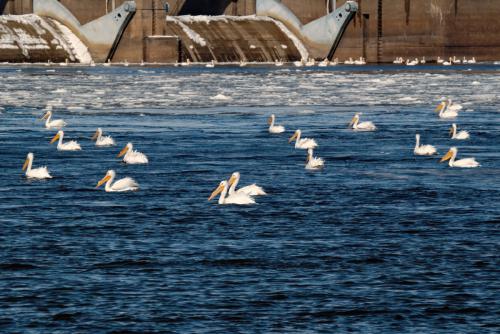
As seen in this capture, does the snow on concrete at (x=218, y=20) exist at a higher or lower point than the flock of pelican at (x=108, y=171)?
higher

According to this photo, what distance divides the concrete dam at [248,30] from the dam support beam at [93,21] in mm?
95

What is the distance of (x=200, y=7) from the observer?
129 metres

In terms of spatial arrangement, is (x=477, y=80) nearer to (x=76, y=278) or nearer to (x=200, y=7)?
(x=200, y=7)

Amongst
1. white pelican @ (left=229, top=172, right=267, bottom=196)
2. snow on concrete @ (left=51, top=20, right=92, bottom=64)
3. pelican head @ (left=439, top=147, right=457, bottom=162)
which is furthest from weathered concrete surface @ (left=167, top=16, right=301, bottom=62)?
white pelican @ (left=229, top=172, right=267, bottom=196)

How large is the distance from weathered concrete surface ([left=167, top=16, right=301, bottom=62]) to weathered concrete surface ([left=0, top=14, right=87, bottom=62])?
34.7 feet

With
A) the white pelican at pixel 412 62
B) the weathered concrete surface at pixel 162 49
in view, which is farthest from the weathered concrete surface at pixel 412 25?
the weathered concrete surface at pixel 162 49

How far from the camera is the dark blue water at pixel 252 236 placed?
15.9 meters

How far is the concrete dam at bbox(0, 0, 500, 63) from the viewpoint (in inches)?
4515

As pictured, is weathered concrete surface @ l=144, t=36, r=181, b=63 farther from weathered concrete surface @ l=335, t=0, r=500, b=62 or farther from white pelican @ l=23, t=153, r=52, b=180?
white pelican @ l=23, t=153, r=52, b=180

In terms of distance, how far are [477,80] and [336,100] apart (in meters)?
26.5

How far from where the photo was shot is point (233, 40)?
11981 centimetres

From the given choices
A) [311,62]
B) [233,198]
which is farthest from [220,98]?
[311,62]

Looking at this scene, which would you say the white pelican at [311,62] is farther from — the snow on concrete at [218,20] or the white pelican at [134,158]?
the white pelican at [134,158]

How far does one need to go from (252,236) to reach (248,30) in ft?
326
